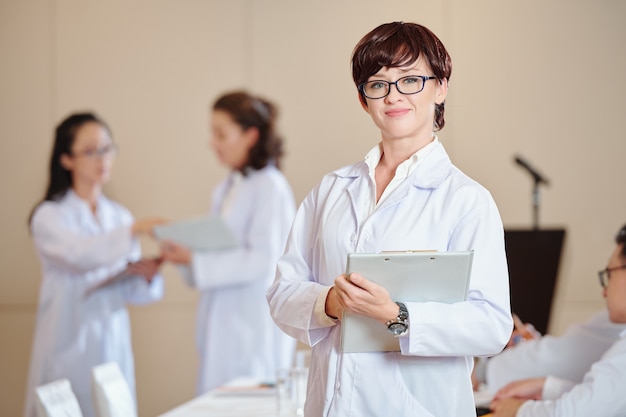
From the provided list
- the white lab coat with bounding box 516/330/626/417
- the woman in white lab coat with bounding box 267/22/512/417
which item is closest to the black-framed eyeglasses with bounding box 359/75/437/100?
the woman in white lab coat with bounding box 267/22/512/417

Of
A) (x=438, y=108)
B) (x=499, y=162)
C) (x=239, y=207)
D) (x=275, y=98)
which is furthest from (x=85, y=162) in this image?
(x=438, y=108)

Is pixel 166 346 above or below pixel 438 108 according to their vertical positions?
below

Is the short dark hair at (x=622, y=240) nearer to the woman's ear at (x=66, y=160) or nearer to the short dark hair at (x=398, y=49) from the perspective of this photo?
the short dark hair at (x=398, y=49)

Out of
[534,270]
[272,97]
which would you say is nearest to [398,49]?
[534,270]

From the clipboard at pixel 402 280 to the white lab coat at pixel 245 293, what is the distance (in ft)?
8.43

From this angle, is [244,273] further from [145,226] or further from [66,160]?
[66,160]

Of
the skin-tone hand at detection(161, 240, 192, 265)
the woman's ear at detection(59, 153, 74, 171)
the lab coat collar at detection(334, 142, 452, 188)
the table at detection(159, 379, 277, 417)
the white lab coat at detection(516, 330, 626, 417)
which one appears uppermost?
the woman's ear at detection(59, 153, 74, 171)

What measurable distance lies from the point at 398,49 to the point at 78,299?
2.82 metres

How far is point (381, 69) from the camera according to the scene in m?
1.64

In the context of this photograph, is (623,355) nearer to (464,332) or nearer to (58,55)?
(464,332)

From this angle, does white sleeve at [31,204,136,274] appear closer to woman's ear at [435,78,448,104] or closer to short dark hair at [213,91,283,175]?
short dark hair at [213,91,283,175]

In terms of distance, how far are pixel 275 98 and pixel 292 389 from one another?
334 centimetres

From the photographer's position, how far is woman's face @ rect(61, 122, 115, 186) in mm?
4316

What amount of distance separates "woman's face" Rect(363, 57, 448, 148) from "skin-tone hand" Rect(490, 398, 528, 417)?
0.86 m
